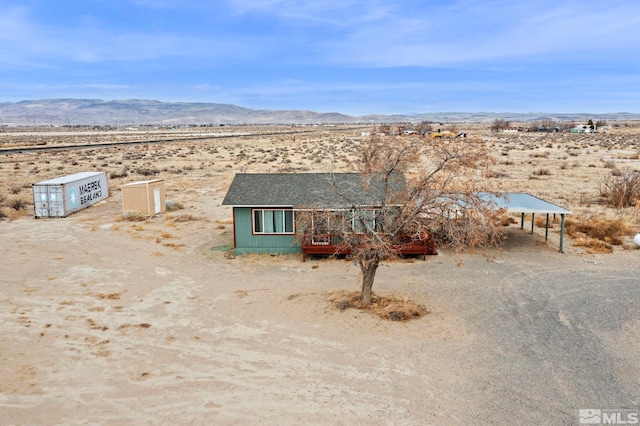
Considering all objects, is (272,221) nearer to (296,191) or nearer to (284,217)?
(284,217)

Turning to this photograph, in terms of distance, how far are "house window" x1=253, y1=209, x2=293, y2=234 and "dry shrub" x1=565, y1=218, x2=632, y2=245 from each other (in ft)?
44.2

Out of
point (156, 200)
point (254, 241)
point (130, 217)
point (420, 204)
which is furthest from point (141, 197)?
point (420, 204)

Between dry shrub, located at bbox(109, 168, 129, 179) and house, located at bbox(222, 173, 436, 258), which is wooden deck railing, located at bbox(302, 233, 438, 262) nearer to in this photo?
house, located at bbox(222, 173, 436, 258)

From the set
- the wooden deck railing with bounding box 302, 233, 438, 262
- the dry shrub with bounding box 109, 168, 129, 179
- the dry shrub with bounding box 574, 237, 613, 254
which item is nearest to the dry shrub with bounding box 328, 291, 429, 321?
the wooden deck railing with bounding box 302, 233, 438, 262

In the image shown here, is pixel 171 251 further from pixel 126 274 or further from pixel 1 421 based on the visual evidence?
pixel 1 421

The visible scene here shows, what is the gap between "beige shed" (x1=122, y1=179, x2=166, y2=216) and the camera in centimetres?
2797

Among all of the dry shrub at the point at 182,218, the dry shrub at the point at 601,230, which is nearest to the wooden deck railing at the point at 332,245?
the dry shrub at the point at 601,230

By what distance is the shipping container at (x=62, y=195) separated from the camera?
27938 millimetres

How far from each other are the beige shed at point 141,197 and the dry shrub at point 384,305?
52.9ft

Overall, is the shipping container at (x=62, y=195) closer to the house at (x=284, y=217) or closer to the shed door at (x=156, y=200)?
the shed door at (x=156, y=200)

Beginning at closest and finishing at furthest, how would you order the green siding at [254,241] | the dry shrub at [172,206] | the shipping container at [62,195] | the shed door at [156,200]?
the green siding at [254,241], the shipping container at [62,195], the shed door at [156,200], the dry shrub at [172,206]

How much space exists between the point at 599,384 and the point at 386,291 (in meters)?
7.00

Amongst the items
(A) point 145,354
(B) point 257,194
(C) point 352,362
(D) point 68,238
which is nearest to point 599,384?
(C) point 352,362

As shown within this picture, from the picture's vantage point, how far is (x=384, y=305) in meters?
14.8
